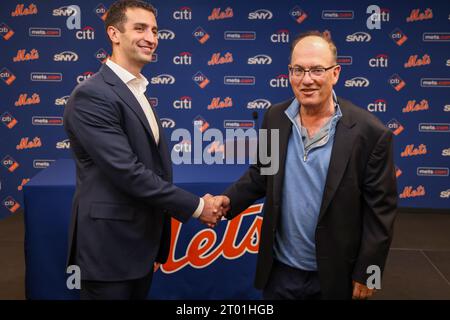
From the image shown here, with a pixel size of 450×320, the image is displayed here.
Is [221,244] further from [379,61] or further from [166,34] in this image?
[379,61]

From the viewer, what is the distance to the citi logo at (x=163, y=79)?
530 cm

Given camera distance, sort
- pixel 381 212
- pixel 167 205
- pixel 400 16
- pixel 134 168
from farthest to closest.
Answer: pixel 400 16 → pixel 167 205 → pixel 134 168 → pixel 381 212

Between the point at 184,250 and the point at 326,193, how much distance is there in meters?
1.43

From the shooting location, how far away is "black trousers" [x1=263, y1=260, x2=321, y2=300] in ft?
5.16

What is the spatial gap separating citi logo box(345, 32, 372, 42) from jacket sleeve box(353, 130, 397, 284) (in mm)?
3962

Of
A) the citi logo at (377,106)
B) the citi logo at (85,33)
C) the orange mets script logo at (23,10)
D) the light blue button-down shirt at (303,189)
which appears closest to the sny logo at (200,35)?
the citi logo at (85,33)

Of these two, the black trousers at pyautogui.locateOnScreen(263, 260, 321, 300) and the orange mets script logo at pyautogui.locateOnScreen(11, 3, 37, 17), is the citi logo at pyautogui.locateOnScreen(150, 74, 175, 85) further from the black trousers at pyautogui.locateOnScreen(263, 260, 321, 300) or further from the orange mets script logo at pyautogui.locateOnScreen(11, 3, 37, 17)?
the black trousers at pyautogui.locateOnScreen(263, 260, 321, 300)

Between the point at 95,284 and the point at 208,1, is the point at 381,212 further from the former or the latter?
the point at 208,1

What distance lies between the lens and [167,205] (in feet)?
5.83

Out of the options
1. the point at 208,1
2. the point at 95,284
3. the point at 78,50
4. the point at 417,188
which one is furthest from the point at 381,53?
the point at 95,284

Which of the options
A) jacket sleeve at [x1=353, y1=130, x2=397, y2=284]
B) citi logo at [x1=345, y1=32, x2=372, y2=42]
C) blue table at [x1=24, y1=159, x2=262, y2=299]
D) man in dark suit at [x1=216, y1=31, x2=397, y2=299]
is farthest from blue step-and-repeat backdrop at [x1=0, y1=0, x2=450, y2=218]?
jacket sleeve at [x1=353, y1=130, x2=397, y2=284]

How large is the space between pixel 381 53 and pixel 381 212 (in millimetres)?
4109

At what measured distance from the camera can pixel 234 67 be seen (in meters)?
5.27

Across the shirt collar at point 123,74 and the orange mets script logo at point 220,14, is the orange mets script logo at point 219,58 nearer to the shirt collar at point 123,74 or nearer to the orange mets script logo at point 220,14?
the orange mets script logo at point 220,14
